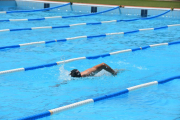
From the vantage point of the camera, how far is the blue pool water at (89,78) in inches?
204

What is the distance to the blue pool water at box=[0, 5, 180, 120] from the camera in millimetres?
5180

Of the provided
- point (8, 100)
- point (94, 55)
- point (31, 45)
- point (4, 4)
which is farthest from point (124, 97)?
point (4, 4)

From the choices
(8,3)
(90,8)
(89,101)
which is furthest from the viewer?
(8,3)

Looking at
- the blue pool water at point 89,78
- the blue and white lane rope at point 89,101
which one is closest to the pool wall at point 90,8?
the blue pool water at point 89,78

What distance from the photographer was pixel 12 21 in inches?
529

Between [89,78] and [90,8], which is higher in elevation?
[90,8]

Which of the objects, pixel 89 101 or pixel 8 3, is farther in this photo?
pixel 8 3

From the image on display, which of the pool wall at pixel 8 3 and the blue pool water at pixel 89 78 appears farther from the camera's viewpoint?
the pool wall at pixel 8 3

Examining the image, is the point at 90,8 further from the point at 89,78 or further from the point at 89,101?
the point at 89,101

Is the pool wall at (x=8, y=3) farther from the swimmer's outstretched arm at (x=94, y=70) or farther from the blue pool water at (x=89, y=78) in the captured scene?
the swimmer's outstretched arm at (x=94, y=70)

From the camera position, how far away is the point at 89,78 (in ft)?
21.9

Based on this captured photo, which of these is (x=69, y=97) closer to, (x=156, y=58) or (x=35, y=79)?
(x=35, y=79)

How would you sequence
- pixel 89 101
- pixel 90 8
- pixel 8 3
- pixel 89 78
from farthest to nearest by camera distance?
pixel 8 3 → pixel 90 8 → pixel 89 78 → pixel 89 101

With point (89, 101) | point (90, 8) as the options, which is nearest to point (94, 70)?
point (89, 101)
